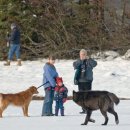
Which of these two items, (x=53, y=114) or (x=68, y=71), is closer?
(x=53, y=114)

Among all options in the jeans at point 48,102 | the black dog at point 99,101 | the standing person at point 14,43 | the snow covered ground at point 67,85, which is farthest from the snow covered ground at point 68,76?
the black dog at point 99,101

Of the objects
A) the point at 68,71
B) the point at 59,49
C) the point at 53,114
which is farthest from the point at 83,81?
the point at 59,49

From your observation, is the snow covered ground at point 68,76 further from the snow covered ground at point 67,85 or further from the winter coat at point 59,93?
the winter coat at point 59,93

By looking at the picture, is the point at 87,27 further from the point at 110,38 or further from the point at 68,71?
the point at 68,71

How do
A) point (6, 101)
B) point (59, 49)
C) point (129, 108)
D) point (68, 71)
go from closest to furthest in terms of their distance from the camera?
1. point (6, 101)
2. point (129, 108)
3. point (68, 71)
4. point (59, 49)

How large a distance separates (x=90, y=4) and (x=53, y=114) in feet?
43.7

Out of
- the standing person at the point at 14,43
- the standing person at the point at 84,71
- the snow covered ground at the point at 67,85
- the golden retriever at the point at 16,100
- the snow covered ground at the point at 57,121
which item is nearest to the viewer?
the snow covered ground at the point at 57,121

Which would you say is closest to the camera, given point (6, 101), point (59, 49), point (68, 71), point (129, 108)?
point (6, 101)

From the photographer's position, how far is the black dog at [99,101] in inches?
523

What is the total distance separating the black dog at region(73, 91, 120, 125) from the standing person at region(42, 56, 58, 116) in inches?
70.8

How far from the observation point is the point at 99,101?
1331 centimetres

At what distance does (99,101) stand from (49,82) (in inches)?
89.8

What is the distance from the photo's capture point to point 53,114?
15.6 m

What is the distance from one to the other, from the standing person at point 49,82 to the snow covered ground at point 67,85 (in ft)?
0.99
